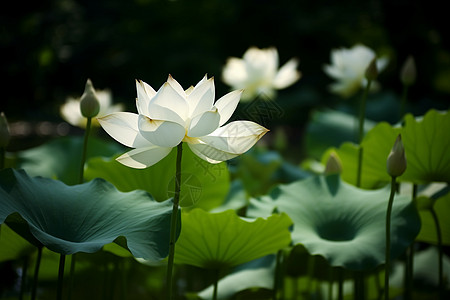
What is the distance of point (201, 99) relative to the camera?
65 centimetres

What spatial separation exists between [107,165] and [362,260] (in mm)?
530

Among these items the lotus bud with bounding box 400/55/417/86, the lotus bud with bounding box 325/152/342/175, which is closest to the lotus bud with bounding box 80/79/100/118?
the lotus bud with bounding box 325/152/342/175

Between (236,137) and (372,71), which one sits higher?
(372,71)

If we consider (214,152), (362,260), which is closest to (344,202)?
(362,260)

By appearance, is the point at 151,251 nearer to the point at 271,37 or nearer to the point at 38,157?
the point at 38,157

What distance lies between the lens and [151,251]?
68 centimetres

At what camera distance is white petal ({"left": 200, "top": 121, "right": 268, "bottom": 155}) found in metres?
0.63

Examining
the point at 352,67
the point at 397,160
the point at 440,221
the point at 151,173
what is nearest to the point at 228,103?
the point at 397,160

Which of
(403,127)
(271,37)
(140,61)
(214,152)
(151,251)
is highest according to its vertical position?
(271,37)

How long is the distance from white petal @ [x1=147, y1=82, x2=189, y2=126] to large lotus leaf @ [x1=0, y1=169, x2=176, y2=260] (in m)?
0.17

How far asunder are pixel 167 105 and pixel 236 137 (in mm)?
98

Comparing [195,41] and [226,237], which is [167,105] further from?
[195,41]

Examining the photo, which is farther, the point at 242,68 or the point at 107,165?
the point at 242,68

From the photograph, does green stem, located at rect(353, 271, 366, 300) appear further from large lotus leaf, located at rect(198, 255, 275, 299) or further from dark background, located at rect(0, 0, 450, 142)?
dark background, located at rect(0, 0, 450, 142)
